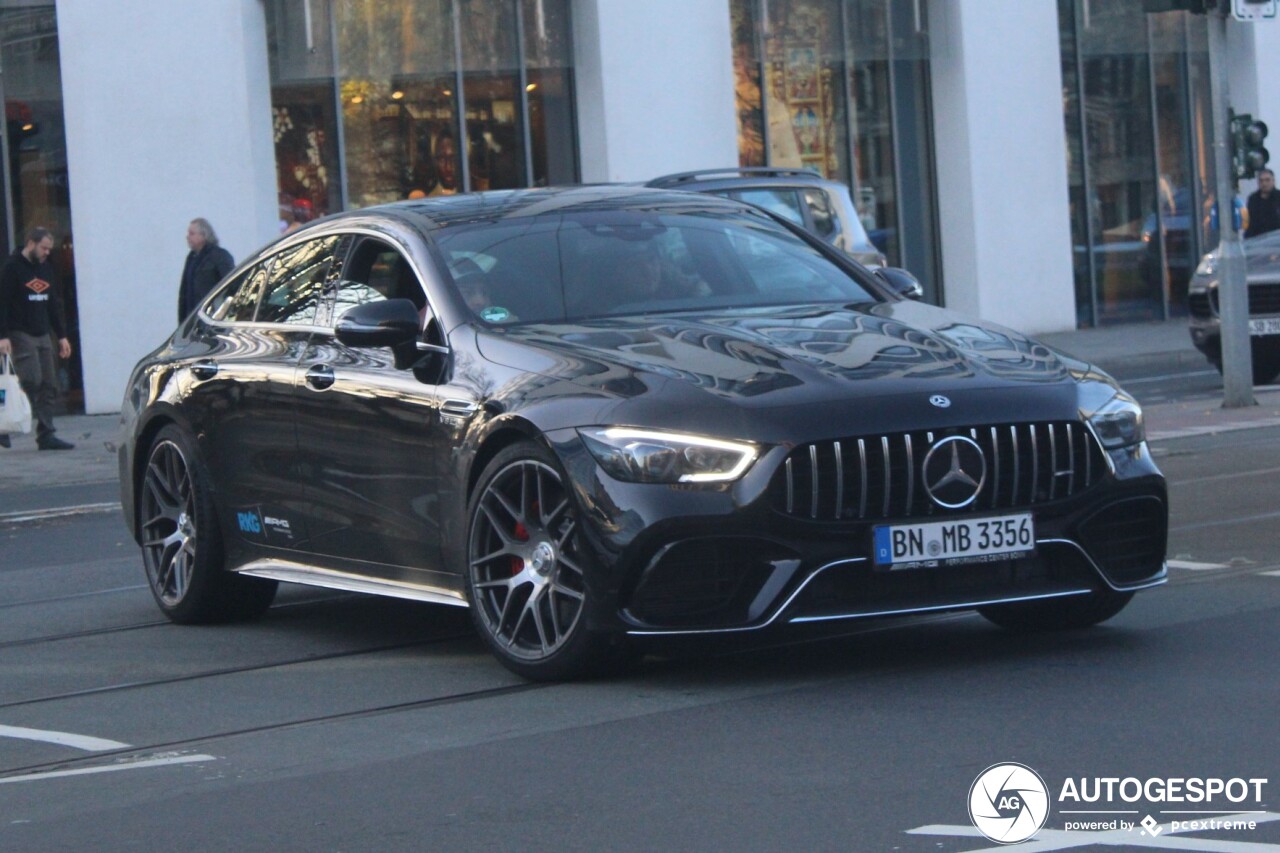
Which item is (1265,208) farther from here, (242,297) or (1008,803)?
(1008,803)

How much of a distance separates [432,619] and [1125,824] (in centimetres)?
429

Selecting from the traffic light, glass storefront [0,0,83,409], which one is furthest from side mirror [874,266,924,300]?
glass storefront [0,0,83,409]

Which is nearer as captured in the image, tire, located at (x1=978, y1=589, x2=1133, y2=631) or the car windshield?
tire, located at (x1=978, y1=589, x2=1133, y2=631)

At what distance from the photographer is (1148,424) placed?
16.1 metres

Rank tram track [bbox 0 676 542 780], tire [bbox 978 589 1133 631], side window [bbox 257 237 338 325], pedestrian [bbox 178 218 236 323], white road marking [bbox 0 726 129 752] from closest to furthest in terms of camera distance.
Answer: tram track [bbox 0 676 542 780] < white road marking [bbox 0 726 129 752] < tire [bbox 978 589 1133 631] < side window [bbox 257 237 338 325] < pedestrian [bbox 178 218 236 323]

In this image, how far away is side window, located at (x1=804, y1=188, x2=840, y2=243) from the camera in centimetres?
1788

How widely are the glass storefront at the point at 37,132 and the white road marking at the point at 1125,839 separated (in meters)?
19.8

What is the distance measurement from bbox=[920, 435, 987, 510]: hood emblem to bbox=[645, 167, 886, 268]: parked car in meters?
11.0

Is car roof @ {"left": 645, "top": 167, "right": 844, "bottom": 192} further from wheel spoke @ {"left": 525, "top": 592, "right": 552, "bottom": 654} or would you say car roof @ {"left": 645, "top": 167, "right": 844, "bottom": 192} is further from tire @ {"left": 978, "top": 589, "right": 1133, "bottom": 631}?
wheel spoke @ {"left": 525, "top": 592, "right": 552, "bottom": 654}

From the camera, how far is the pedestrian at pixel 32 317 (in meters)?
18.8

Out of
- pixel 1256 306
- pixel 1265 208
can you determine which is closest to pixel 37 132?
pixel 1256 306

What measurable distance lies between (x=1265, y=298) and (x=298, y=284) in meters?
12.5

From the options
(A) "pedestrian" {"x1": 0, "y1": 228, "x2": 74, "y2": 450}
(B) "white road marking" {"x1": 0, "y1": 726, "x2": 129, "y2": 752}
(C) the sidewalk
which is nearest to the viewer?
(B) "white road marking" {"x1": 0, "y1": 726, "x2": 129, "y2": 752}

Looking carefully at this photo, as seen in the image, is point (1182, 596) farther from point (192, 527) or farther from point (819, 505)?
point (192, 527)
